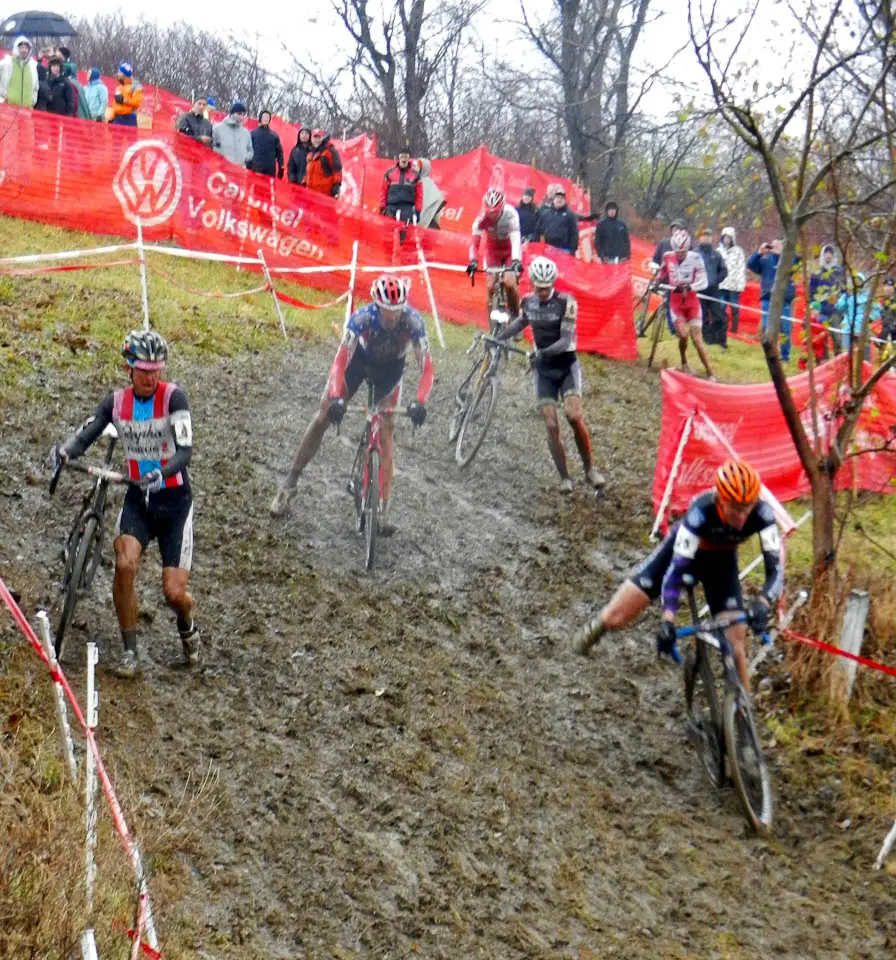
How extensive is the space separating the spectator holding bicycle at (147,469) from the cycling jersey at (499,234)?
897 centimetres

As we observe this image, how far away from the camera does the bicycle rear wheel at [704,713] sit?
721 cm

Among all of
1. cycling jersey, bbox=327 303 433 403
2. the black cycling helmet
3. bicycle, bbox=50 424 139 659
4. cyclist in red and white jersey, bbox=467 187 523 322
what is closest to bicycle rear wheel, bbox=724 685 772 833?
bicycle, bbox=50 424 139 659

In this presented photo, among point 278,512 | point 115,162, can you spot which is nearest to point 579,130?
point 115,162

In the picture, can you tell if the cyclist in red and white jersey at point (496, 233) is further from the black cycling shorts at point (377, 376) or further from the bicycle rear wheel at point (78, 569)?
the bicycle rear wheel at point (78, 569)

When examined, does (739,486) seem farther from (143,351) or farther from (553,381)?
(553,381)

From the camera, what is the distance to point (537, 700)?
326 inches

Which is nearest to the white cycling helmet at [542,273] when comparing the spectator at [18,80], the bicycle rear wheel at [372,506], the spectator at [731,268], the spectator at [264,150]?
the bicycle rear wheel at [372,506]

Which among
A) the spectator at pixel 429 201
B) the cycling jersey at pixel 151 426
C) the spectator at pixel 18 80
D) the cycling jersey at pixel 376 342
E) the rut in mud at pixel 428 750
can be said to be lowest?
the rut in mud at pixel 428 750

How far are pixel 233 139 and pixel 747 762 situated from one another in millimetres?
14898

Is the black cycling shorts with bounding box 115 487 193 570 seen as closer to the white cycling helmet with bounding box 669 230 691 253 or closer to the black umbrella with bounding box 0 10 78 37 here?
the white cycling helmet with bounding box 669 230 691 253

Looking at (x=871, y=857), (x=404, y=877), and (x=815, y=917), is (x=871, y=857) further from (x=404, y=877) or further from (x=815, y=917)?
(x=404, y=877)

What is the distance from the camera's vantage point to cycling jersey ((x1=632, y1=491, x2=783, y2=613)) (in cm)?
711

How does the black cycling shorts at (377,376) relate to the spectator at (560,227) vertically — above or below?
below

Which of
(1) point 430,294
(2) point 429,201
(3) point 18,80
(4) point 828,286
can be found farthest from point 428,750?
(2) point 429,201
